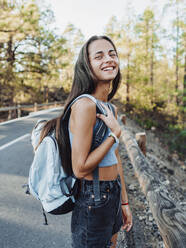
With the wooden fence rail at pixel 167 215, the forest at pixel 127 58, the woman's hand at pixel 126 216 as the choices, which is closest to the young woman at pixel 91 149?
the woman's hand at pixel 126 216

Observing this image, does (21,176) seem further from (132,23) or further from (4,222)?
(132,23)

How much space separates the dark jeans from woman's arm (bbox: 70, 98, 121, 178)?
15 centimetres

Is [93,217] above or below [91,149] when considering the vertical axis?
below

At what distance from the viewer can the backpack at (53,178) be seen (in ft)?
4.71

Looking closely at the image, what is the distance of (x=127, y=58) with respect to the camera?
2423cm

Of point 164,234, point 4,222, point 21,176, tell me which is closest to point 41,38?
point 21,176

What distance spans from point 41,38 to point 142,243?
1967cm

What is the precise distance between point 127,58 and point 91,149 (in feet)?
80.0

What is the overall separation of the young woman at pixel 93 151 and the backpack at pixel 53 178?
0.05 metres

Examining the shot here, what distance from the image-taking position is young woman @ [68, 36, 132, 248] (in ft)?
4.34

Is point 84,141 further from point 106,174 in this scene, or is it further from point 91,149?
point 106,174

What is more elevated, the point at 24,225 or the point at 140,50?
the point at 140,50

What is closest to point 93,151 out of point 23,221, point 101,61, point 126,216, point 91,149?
point 91,149

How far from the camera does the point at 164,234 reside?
5.98ft
